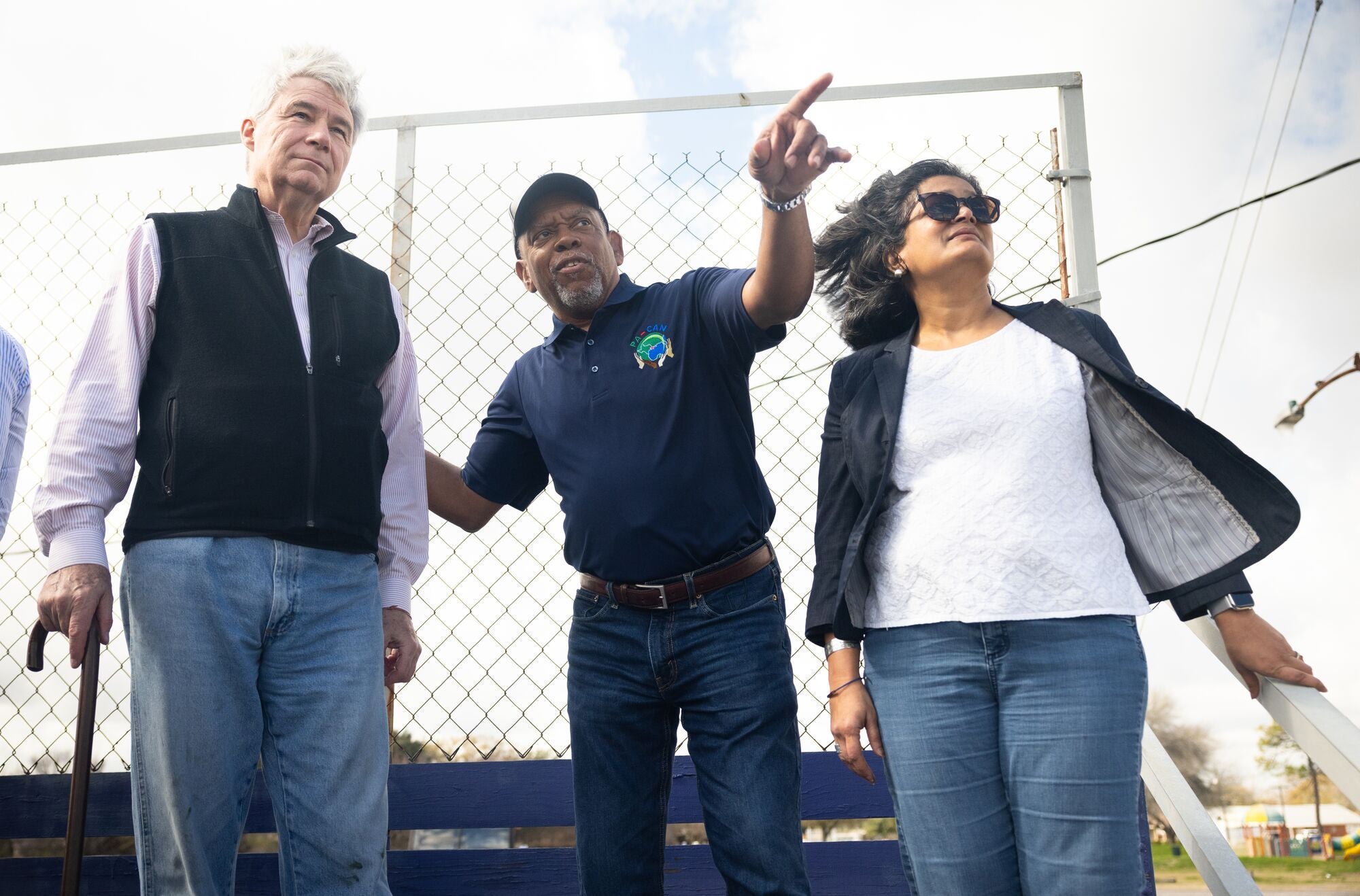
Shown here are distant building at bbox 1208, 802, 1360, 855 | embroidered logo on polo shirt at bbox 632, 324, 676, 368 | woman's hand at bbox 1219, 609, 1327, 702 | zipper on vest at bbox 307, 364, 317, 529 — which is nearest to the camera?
woman's hand at bbox 1219, 609, 1327, 702

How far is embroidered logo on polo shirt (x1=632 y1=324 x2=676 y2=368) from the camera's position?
6.91ft

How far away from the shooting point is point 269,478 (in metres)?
1.69

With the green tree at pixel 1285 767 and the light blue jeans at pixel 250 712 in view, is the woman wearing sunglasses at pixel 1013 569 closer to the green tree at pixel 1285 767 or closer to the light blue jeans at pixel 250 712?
the light blue jeans at pixel 250 712

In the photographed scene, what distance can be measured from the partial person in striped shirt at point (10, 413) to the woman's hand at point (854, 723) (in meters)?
2.13

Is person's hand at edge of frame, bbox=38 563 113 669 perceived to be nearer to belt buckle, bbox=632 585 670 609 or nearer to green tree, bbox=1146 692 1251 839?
belt buckle, bbox=632 585 670 609

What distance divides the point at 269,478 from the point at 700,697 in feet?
3.05

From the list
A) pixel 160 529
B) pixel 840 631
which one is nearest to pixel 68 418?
pixel 160 529

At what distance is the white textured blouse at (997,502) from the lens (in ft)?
4.96

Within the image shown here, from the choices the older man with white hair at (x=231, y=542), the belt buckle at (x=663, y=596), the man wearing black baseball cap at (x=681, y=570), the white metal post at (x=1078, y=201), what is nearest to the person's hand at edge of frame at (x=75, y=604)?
the older man with white hair at (x=231, y=542)

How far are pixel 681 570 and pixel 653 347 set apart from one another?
515 millimetres

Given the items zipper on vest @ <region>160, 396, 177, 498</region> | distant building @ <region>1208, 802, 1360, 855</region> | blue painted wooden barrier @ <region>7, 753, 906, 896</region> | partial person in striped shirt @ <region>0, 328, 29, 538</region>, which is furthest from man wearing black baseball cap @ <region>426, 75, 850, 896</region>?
distant building @ <region>1208, 802, 1360, 855</region>

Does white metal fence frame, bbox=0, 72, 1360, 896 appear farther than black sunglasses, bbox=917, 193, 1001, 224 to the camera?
Yes

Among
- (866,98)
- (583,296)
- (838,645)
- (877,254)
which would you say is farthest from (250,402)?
(866,98)

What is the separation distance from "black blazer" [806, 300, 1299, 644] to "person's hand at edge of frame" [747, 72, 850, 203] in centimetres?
37
